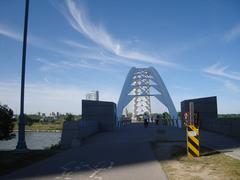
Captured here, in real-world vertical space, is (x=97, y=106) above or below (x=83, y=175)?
above

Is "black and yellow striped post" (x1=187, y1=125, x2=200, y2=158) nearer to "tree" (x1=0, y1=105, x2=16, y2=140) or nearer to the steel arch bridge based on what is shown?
"tree" (x1=0, y1=105, x2=16, y2=140)

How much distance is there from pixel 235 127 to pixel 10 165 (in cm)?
1445

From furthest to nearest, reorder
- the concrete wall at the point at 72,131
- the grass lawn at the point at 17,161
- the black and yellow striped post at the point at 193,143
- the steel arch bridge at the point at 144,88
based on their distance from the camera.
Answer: the steel arch bridge at the point at 144,88, the concrete wall at the point at 72,131, the black and yellow striped post at the point at 193,143, the grass lawn at the point at 17,161

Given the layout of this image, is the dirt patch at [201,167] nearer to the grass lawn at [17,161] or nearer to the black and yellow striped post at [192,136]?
the black and yellow striped post at [192,136]

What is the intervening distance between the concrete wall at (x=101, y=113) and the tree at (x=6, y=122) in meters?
10.2

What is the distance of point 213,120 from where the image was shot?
27.6 metres

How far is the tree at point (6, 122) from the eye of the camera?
1988 centimetres

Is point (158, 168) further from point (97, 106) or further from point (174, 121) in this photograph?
point (174, 121)

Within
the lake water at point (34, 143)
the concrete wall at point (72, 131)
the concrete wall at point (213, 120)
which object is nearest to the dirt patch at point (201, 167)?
the concrete wall at point (213, 120)

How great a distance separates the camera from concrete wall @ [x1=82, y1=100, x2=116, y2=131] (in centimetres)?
3102

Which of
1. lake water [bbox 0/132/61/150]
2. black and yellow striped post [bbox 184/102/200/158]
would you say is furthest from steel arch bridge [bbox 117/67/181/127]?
black and yellow striped post [bbox 184/102/200/158]

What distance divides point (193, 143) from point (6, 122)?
11.6 meters

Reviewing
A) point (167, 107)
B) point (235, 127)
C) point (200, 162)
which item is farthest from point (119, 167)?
point (167, 107)

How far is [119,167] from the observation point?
10984 mm
